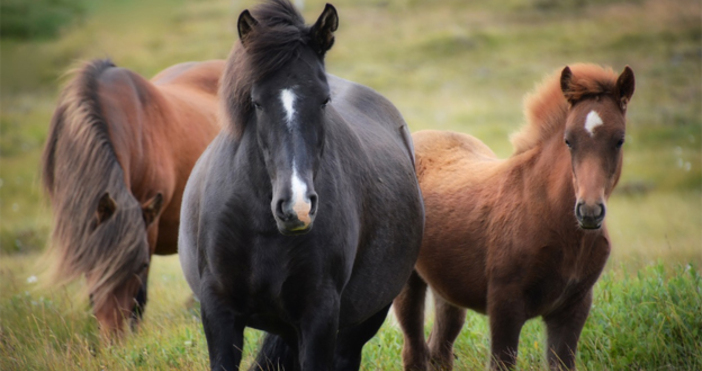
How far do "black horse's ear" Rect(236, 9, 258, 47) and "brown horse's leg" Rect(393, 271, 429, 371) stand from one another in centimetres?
236

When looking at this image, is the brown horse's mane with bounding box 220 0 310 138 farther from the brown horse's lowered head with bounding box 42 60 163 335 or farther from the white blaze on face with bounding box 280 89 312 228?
the brown horse's lowered head with bounding box 42 60 163 335

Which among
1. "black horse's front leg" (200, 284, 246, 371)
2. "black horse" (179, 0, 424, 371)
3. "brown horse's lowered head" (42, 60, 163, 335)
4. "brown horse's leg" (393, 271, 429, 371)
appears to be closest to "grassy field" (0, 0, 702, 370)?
"brown horse's leg" (393, 271, 429, 371)

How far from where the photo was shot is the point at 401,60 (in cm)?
3222

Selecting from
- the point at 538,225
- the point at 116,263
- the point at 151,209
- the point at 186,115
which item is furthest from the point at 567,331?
the point at 186,115

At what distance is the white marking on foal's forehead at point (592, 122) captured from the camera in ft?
12.2

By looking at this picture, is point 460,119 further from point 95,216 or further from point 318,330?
point 318,330

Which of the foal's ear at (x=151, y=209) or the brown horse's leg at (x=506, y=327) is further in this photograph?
the foal's ear at (x=151, y=209)

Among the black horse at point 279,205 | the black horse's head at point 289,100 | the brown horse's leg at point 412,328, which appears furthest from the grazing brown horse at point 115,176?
the black horse's head at point 289,100

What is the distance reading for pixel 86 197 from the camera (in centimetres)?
505

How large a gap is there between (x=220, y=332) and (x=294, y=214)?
0.77 meters

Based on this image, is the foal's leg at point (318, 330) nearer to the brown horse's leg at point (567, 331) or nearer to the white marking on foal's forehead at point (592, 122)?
the brown horse's leg at point (567, 331)

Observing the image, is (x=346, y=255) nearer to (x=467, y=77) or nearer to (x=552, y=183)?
(x=552, y=183)

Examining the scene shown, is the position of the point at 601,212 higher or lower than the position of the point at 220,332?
higher

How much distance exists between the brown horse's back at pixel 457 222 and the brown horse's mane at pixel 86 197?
79.9 inches
